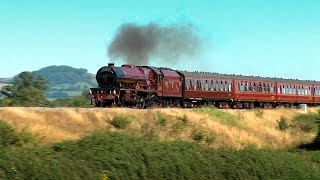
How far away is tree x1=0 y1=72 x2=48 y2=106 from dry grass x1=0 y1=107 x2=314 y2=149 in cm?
1094

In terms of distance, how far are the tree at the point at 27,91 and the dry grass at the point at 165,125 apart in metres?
10.9

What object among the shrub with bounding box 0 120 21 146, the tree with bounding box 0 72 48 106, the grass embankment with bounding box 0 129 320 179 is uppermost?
the tree with bounding box 0 72 48 106

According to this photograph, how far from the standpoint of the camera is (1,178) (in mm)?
Answer: 17062

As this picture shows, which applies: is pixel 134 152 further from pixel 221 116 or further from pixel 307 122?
pixel 307 122

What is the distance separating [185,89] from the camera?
43562 millimetres

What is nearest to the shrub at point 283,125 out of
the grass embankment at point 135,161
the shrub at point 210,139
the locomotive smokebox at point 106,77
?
the shrub at point 210,139

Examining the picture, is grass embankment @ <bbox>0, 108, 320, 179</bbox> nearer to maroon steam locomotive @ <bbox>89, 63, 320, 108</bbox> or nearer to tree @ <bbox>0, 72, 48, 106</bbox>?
maroon steam locomotive @ <bbox>89, 63, 320, 108</bbox>

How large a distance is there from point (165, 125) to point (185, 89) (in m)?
12.4

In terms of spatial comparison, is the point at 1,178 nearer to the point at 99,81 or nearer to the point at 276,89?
the point at 99,81

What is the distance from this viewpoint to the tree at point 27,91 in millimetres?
44088

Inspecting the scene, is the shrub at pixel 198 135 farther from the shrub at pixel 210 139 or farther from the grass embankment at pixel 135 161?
the grass embankment at pixel 135 161

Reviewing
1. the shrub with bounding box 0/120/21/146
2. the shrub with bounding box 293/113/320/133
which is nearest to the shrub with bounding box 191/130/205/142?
the shrub with bounding box 0/120/21/146

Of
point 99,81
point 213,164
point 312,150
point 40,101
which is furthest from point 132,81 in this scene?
point 213,164

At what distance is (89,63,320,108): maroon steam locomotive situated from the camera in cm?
3725
